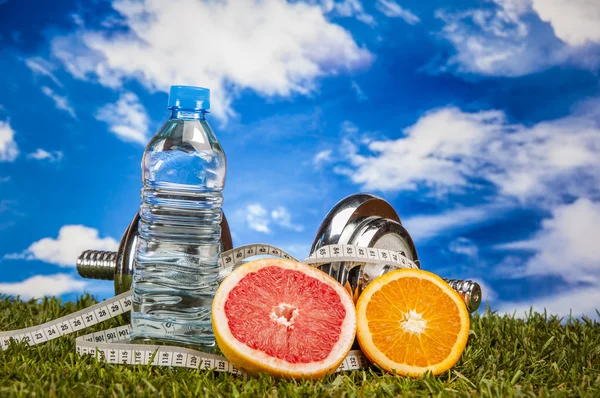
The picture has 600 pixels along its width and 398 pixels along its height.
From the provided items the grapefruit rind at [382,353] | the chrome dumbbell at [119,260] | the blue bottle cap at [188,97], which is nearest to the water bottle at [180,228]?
the blue bottle cap at [188,97]

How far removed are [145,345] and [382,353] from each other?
3.43ft

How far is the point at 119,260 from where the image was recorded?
3.79 meters

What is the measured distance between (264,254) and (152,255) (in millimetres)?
799

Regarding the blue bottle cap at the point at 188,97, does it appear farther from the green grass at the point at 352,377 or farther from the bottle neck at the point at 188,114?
the green grass at the point at 352,377

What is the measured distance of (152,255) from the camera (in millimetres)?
3184

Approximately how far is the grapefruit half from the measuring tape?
0.23 metres

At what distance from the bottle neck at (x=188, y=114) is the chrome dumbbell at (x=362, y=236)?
0.96 m

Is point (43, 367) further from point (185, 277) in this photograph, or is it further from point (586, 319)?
point (586, 319)

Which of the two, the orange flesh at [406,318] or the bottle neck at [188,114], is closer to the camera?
the orange flesh at [406,318]

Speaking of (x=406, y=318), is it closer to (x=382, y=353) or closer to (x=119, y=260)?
(x=382, y=353)

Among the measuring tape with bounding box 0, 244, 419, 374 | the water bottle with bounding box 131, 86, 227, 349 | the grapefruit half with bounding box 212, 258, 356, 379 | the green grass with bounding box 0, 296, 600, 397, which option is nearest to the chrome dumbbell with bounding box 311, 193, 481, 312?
the measuring tape with bounding box 0, 244, 419, 374

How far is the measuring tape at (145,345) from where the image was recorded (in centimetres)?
280

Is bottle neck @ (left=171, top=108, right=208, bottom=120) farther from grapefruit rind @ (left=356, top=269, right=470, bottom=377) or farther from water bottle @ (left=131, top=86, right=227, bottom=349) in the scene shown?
grapefruit rind @ (left=356, top=269, right=470, bottom=377)

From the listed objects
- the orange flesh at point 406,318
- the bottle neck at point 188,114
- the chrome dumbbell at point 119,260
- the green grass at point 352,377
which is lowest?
the green grass at point 352,377
